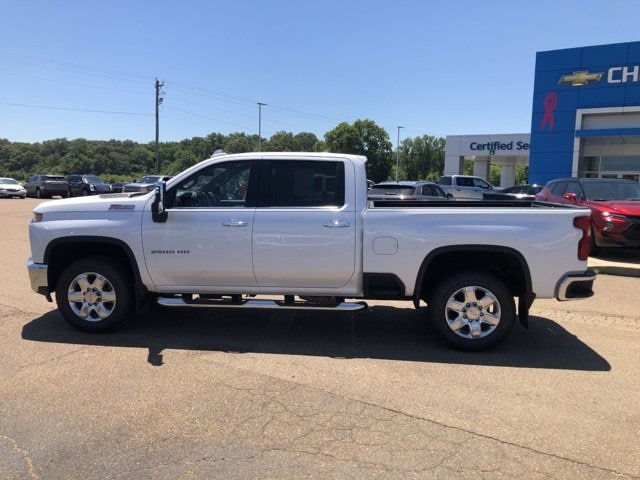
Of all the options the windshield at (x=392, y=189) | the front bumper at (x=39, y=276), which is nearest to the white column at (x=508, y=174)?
the windshield at (x=392, y=189)

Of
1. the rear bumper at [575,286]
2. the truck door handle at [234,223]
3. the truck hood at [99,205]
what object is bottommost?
the rear bumper at [575,286]

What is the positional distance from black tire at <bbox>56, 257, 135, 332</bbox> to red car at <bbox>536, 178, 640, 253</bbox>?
355 inches

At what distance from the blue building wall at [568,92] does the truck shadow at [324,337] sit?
22.0m

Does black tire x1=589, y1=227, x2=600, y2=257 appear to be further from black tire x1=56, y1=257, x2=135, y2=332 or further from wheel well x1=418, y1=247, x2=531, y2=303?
black tire x1=56, y1=257, x2=135, y2=332

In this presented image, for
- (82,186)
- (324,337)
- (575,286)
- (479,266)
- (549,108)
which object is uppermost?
(549,108)

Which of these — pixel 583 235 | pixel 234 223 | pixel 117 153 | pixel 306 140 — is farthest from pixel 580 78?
pixel 306 140

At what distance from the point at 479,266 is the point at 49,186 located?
34.9m

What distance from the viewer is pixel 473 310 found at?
5336 mm

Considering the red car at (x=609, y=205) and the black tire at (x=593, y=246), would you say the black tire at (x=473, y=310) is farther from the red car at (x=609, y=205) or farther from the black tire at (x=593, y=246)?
the black tire at (x=593, y=246)

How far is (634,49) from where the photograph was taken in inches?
935

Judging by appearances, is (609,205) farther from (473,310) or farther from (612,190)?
(473,310)

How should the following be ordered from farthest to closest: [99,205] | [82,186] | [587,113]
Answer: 1. [82,186]
2. [587,113]
3. [99,205]

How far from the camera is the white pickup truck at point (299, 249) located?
522 centimetres

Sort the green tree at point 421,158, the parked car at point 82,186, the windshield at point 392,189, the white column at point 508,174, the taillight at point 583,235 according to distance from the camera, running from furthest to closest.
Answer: the green tree at point 421,158
the white column at point 508,174
the parked car at point 82,186
the windshield at point 392,189
the taillight at point 583,235
